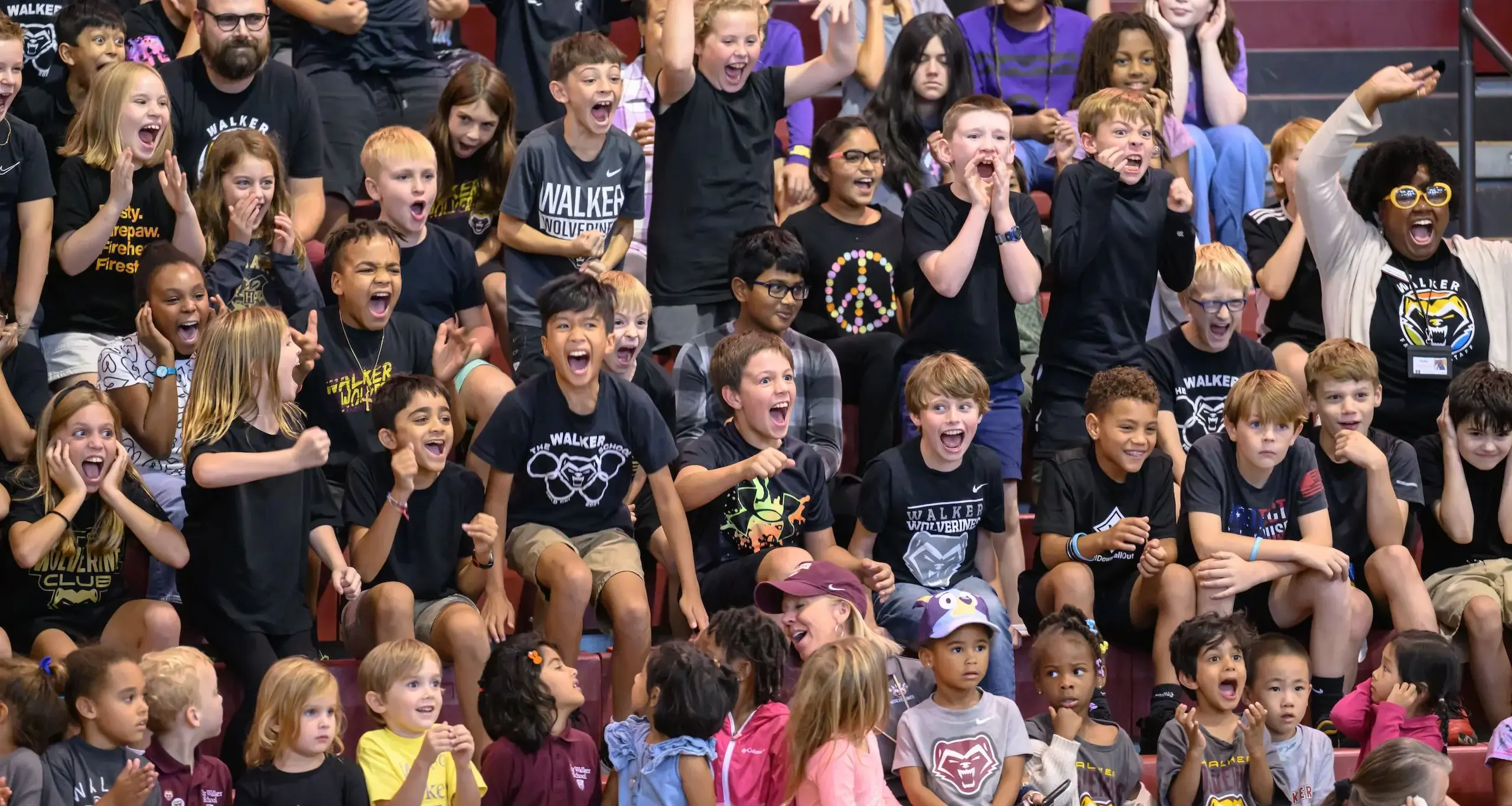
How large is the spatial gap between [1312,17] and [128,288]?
5.35m

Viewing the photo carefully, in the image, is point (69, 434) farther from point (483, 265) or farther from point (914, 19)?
point (914, 19)

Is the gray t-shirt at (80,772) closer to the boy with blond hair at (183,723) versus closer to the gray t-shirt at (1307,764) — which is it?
the boy with blond hair at (183,723)

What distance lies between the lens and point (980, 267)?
6082 mm

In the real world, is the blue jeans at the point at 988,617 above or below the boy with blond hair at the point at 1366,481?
below

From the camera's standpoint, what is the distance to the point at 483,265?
6574 millimetres

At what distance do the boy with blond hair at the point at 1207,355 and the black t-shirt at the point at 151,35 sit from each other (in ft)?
11.9

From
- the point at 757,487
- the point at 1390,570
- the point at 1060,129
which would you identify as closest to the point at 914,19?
the point at 1060,129

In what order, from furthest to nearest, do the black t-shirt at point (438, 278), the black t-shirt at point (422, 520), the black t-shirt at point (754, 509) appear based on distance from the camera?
the black t-shirt at point (438, 278) < the black t-shirt at point (754, 509) < the black t-shirt at point (422, 520)

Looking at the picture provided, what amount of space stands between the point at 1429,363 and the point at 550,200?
292cm

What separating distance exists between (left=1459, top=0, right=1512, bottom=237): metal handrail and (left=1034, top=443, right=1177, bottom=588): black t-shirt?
2.10 meters

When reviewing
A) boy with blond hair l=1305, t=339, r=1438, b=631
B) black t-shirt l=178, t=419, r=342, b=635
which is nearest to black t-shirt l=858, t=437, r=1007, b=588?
boy with blond hair l=1305, t=339, r=1438, b=631

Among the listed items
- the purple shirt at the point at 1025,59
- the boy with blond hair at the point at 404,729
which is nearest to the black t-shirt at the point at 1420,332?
the purple shirt at the point at 1025,59

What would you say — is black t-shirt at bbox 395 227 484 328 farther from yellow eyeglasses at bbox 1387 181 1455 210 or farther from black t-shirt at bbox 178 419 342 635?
yellow eyeglasses at bbox 1387 181 1455 210

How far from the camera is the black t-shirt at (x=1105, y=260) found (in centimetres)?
622
